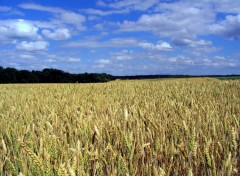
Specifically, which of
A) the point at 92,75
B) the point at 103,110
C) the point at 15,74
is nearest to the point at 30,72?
the point at 15,74

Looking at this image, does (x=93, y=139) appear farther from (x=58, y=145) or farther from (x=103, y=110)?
(x=103, y=110)

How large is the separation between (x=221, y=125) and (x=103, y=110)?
2105 millimetres

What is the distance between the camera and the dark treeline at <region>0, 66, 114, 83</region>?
1971 inches

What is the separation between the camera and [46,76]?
5294 cm

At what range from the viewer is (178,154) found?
248cm

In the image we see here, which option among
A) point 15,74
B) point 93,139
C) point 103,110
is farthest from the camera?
point 15,74

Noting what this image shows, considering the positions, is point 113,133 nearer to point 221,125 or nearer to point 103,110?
point 221,125

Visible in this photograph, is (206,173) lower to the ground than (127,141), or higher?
lower

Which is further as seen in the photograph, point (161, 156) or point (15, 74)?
point (15, 74)

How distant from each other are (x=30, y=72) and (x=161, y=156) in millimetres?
51860

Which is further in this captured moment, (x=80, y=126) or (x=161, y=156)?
(x=80, y=126)

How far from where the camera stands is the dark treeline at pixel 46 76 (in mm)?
50069

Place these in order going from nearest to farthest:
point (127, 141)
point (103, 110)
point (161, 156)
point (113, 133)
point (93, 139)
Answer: point (127, 141)
point (161, 156)
point (93, 139)
point (113, 133)
point (103, 110)

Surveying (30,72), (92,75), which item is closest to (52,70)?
(30,72)
